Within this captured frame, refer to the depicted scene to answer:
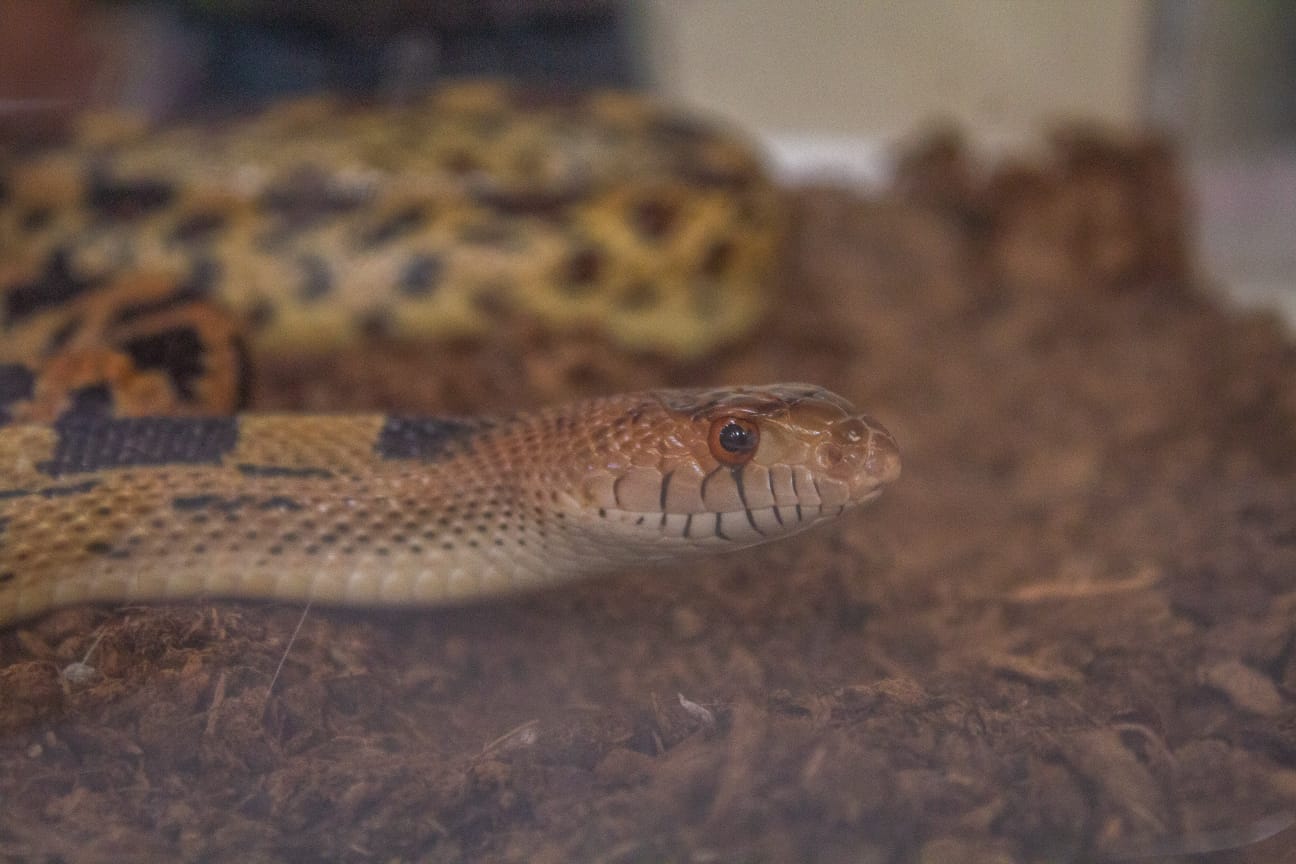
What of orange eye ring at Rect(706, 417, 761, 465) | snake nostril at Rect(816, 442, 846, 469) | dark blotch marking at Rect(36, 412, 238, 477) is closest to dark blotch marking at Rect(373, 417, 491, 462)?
dark blotch marking at Rect(36, 412, 238, 477)

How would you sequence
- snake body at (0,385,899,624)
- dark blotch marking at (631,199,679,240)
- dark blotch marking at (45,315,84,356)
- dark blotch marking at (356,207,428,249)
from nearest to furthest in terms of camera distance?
snake body at (0,385,899,624) → dark blotch marking at (45,315,84,356) → dark blotch marking at (356,207,428,249) → dark blotch marking at (631,199,679,240)

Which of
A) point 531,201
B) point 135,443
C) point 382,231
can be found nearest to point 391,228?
point 382,231

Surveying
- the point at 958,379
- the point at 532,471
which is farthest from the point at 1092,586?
the point at 958,379

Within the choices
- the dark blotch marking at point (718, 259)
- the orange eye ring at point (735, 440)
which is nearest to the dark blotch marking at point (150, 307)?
the orange eye ring at point (735, 440)

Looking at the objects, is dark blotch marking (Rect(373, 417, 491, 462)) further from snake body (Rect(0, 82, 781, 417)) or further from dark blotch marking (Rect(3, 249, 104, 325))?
snake body (Rect(0, 82, 781, 417))

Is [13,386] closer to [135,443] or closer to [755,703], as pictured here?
[135,443]

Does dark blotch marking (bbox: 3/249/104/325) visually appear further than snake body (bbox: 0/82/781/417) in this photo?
No

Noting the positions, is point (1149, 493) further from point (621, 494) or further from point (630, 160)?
point (630, 160)
